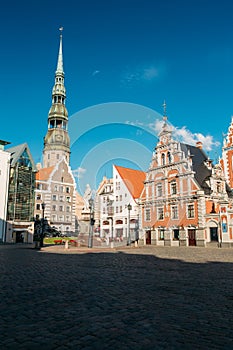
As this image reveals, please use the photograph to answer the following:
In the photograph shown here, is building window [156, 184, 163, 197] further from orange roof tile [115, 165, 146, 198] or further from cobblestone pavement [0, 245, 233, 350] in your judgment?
cobblestone pavement [0, 245, 233, 350]

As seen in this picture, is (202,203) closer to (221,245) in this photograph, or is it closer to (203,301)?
(221,245)

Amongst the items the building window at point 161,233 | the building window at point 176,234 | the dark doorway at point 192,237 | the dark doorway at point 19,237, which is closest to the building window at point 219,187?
the dark doorway at point 192,237

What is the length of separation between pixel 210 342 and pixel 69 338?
6.71 feet

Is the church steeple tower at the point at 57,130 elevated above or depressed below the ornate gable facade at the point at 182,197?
above

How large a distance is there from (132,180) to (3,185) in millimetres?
23450

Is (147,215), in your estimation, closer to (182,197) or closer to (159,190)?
(159,190)

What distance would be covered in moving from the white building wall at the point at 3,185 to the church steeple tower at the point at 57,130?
37.2 m

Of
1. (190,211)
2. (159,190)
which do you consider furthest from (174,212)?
(159,190)

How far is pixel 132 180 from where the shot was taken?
58.3m

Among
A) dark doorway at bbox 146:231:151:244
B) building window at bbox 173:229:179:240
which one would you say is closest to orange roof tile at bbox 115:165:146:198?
dark doorway at bbox 146:231:151:244

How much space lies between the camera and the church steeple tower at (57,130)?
274 ft

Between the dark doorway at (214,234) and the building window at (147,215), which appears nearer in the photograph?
the dark doorway at (214,234)

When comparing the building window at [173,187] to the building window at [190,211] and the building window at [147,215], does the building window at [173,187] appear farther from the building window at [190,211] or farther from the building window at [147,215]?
the building window at [147,215]

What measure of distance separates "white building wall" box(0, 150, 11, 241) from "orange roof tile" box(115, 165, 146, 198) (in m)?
20.6
